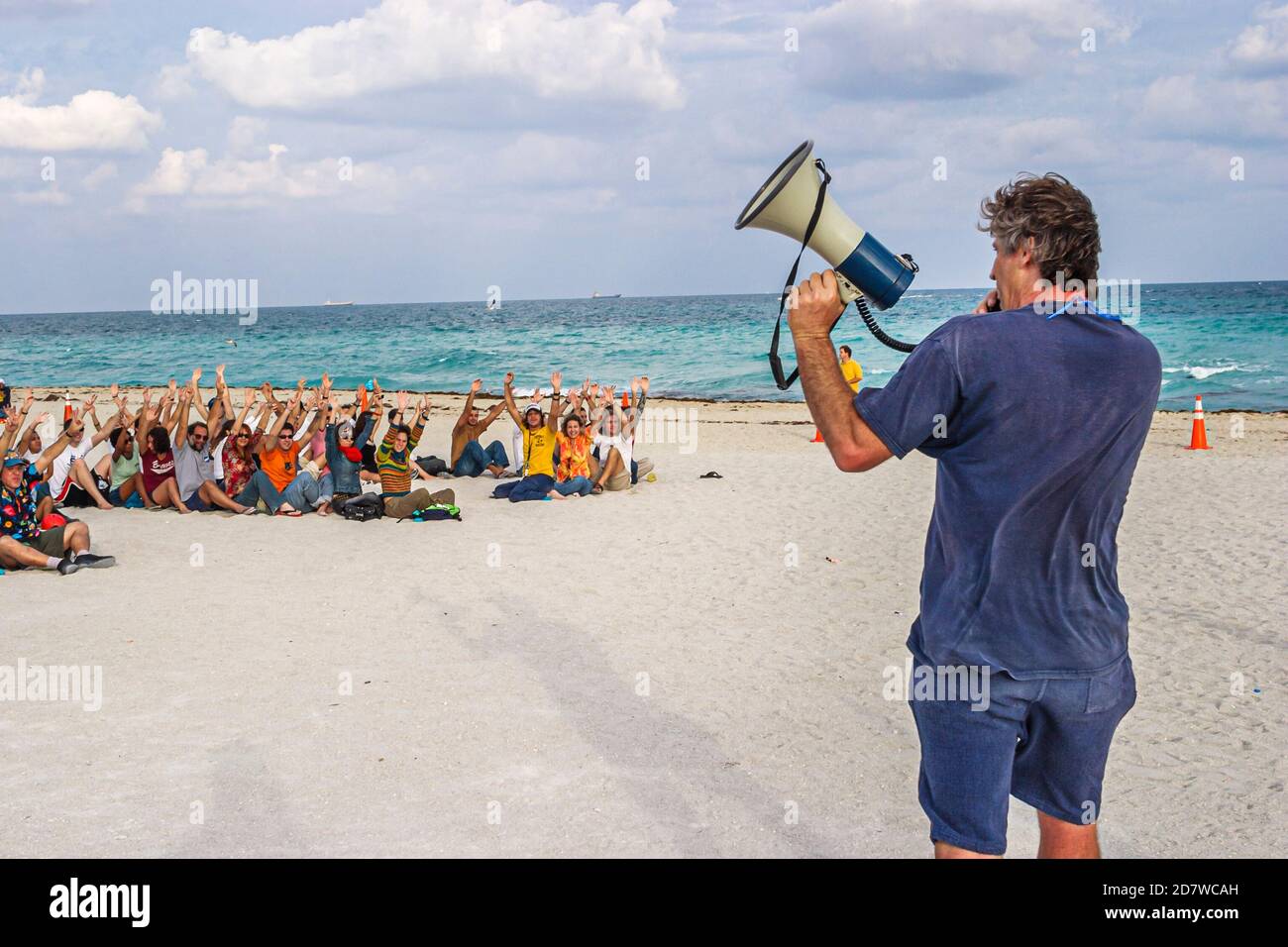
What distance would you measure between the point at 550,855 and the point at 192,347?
191 feet

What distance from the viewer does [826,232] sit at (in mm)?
2543

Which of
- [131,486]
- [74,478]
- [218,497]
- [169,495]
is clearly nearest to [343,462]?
[218,497]

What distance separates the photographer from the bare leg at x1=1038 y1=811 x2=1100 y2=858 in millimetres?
2359

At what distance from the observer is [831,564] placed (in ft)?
28.3

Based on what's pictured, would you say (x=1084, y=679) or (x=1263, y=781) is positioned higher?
(x=1084, y=679)

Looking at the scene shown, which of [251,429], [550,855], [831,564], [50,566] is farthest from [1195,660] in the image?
[251,429]

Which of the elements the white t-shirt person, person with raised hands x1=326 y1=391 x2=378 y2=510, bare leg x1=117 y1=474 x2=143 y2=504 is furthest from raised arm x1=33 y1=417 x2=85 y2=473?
person with raised hands x1=326 y1=391 x2=378 y2=510

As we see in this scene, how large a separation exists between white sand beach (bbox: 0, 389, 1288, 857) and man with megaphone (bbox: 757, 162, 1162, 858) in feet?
6.15

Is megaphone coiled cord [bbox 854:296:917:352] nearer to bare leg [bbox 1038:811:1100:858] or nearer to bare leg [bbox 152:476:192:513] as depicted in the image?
bare leg [bbox 1038:811:1100:858]

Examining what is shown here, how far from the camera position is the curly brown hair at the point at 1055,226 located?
2195mm

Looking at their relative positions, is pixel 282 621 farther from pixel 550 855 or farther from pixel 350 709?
pixel 550 855

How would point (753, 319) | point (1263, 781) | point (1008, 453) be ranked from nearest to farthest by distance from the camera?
point (1008, 453)
point (1263, 781)
point (753, 319)

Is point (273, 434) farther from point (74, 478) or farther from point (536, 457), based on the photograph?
point (536, 457)

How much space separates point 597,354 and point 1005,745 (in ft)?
153
